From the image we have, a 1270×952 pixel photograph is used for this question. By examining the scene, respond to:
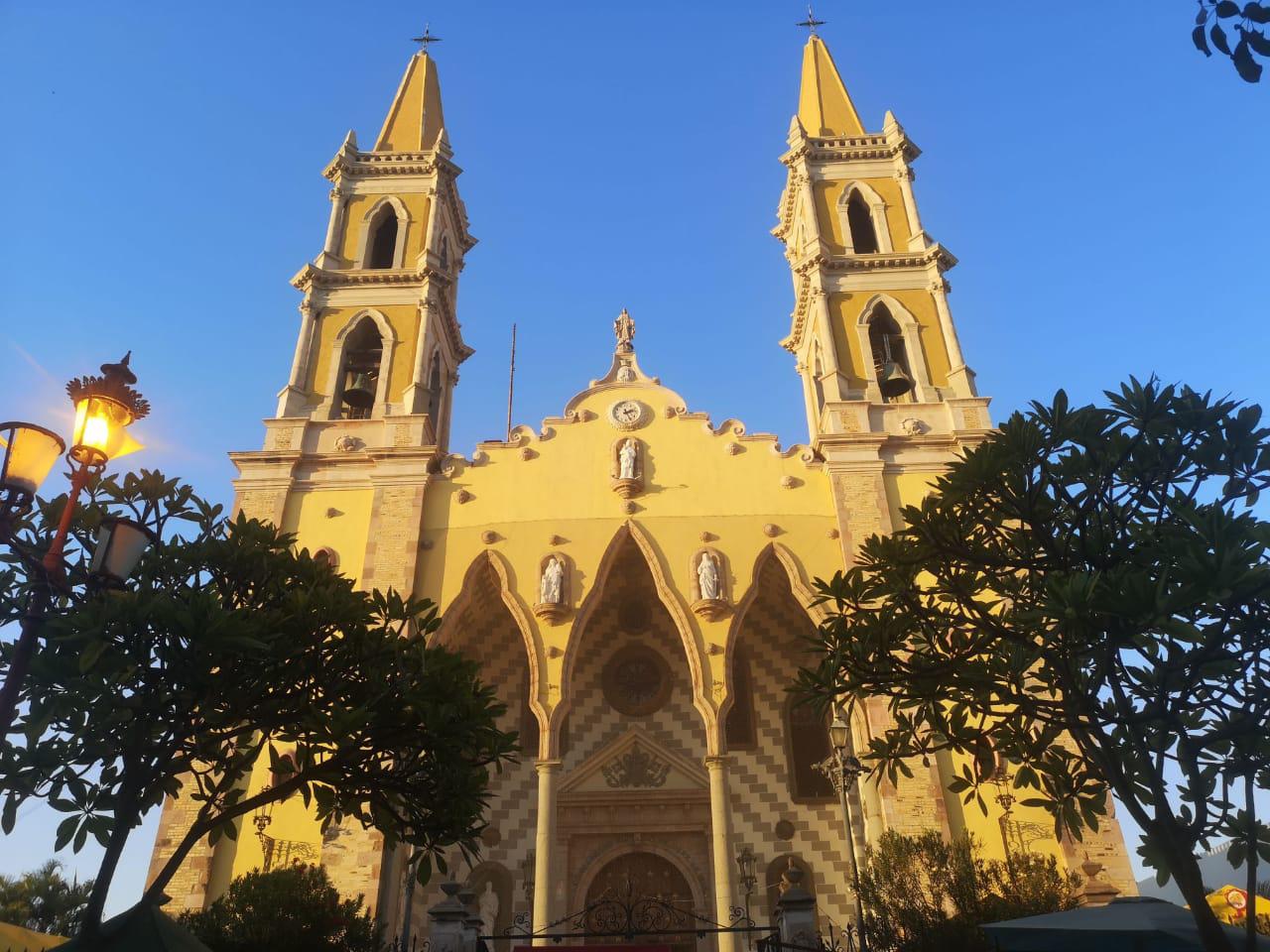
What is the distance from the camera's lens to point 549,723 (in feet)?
55.5

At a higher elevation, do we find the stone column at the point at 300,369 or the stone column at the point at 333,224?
the stone column at the point at 333,224

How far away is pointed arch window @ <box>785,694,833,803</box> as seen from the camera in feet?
60.1

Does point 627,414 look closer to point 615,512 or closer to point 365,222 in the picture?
point 615,512

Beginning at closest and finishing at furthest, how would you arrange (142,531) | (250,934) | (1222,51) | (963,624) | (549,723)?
1. (1222,51)
2. (142,531)
3. (963,624)
4. (250,934)
5. (549,723)

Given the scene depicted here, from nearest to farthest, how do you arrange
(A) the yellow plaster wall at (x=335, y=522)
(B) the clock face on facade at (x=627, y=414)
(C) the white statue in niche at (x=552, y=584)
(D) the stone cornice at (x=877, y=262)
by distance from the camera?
(C) the white statue in niche at (x=552, y=584) < (A) the yellow plaster wall at (x=335, y=522) < (B) the clock face on facade at (x=627, y=414) < (D) the stone cornice at (x=877, y=262)

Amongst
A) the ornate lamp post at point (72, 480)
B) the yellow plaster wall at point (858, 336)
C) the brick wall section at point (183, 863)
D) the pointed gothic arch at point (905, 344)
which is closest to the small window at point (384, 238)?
the yellow plaster wall at point (858, 336)

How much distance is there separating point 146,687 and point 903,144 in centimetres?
2346

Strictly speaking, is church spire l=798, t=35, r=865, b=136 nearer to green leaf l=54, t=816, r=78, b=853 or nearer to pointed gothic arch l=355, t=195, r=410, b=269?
pointed gothic arch l=355, t=195, r=410, b=269

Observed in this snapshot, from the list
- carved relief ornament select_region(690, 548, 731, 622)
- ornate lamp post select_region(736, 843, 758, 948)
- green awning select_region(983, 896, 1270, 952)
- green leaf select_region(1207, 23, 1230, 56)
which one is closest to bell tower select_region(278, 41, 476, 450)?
carved relief ornament select_region(690, 548, 731, 622)

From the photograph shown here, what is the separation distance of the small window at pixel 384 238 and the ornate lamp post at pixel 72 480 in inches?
755

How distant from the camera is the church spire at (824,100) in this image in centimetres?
2734

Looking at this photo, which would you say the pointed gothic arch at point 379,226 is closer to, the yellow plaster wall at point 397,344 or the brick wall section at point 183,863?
the yellow plaster wall at point 397,344

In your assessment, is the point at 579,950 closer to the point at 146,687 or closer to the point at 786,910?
the point at 786,910

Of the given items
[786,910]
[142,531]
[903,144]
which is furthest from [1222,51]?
[903,144]
